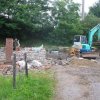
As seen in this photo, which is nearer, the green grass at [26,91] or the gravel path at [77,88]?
the green grass at [26,91]

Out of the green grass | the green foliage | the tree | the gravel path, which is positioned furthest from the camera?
the green foliage

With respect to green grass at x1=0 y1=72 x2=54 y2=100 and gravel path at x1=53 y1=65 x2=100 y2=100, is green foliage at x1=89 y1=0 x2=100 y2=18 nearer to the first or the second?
gravel path at x1=53 y1=65 x2=100 y2=100

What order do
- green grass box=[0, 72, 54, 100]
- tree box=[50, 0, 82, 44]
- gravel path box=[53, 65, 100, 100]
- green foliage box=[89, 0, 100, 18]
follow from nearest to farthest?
1. green grass box=[0, 72, 54, 100]
2. gravel path box=[53, 65, 100, 100]
3. tree box=[50, 0, 82, 44]
4. green foliage box=[89, 0, 100, 18]

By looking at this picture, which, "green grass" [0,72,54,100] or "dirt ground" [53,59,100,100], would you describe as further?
"dirt ground" [53,59,100,100]

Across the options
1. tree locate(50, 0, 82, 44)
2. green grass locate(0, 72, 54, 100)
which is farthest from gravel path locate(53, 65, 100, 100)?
tree locate(50, 0, 82, 44)

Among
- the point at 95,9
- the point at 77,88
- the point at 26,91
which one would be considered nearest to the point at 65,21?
the point at 95,9

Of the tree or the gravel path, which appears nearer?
the gravel path

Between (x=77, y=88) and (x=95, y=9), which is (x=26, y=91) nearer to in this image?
(x=77, y=88)

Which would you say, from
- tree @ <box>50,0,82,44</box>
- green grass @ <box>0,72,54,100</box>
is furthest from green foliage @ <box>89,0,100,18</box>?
green grass @ <box>0,72,54,100</box>

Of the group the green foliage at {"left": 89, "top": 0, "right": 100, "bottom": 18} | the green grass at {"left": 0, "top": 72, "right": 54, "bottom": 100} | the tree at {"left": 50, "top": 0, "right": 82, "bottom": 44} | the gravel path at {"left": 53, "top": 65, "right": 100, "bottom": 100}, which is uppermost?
the green foliage at {"left": 89, "top": 0, "right": 100, "bottom": 18}

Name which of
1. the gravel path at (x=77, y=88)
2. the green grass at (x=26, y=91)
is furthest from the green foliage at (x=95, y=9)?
the green grass at (x=26, y=91)

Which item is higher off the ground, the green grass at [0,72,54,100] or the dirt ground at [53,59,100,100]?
the green grass at [0,72,54,100]

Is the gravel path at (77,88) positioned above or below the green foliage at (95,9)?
below

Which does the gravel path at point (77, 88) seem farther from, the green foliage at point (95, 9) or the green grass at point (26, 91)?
the green foliage at point (95, 9)
